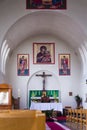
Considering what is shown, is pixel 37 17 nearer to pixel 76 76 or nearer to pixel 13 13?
pixel 13 13

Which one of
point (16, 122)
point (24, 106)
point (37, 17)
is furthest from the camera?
point (24, 106)

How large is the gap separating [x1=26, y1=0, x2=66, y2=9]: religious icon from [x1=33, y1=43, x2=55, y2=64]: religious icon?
6616 mm

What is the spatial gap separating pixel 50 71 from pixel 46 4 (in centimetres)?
761

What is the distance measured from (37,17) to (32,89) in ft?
22.8

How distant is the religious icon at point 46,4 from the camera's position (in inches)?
718

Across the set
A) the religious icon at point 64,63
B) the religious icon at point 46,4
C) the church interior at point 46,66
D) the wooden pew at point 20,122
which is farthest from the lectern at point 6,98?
the religious icon at point 64,63

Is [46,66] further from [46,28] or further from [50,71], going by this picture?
[46,28]

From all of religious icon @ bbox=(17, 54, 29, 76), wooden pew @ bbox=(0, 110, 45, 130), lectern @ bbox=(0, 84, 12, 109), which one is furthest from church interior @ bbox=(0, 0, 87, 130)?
wooden pew @ bbox=(0, 110, 45, 130)

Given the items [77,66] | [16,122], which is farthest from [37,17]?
[16,122]

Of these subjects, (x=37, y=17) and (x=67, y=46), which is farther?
(x=67, y=46)

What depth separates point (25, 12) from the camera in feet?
59.5

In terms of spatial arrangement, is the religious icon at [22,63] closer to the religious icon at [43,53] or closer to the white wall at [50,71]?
the white wall at [50,71]

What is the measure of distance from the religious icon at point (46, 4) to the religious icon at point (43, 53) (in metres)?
6.62

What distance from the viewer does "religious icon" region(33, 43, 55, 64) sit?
2461 cm
